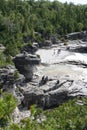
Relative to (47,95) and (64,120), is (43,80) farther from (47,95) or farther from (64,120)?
(64,120)

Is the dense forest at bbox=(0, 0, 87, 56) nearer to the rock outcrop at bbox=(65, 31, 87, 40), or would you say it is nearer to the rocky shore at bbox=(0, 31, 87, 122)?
the rock outcrop at bbox=(65, 31, 87, 40)

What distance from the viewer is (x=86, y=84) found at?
6956 centimetres

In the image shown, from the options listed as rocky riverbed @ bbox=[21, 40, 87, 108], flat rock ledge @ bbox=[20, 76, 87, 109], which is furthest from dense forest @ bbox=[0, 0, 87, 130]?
rocky riverbed @ bbox=[21, 40, 87, 108]

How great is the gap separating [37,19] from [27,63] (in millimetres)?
63664

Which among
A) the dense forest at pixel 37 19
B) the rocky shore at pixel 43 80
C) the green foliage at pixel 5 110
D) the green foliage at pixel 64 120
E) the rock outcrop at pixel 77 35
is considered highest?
the green foliage at pixel 64 120

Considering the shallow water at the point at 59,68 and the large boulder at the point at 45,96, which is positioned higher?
the large boulder at the point at 45,96

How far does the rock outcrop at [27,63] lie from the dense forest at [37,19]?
27835mm

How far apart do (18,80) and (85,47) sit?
5490cm

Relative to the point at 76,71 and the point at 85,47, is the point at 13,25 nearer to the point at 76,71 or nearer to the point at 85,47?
the point at 85,47

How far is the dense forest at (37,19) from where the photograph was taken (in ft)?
359

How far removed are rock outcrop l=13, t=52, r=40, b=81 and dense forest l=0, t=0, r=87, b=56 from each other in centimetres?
2783

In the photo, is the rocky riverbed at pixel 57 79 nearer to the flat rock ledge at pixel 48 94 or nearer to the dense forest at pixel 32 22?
the flat rock ledge at pixel 48 94

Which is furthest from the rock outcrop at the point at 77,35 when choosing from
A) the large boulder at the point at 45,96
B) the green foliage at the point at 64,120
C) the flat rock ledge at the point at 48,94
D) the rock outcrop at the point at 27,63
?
the green foliage at the point at 64,120

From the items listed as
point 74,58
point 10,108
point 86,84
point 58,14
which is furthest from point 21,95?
point 58,14
